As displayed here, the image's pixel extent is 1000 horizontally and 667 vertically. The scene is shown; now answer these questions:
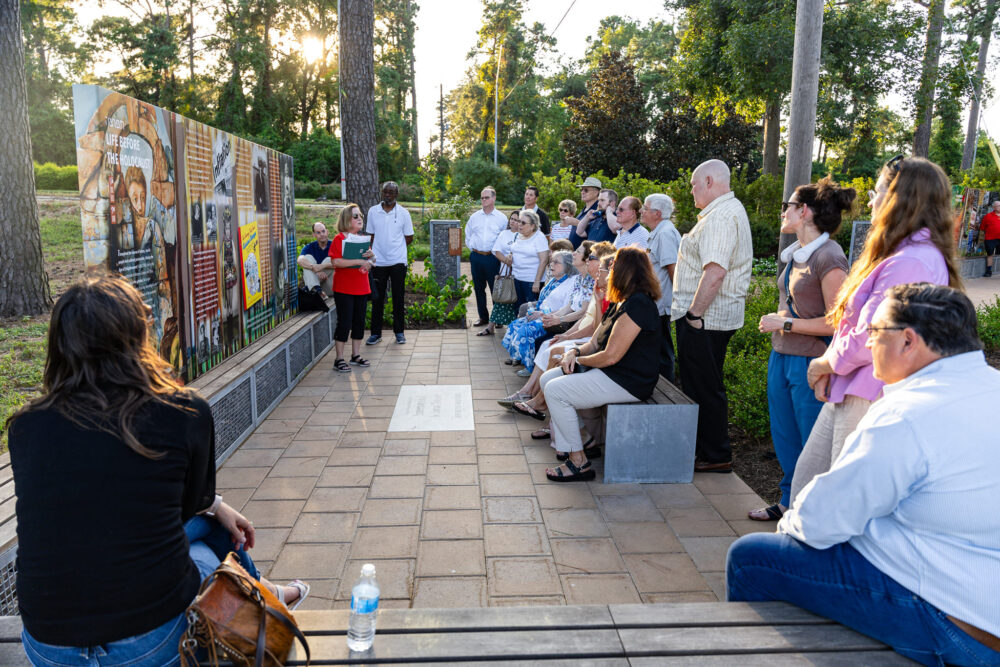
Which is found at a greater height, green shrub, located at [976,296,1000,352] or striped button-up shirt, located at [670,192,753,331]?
striped button-up shirt, located at [670,192,753,331]

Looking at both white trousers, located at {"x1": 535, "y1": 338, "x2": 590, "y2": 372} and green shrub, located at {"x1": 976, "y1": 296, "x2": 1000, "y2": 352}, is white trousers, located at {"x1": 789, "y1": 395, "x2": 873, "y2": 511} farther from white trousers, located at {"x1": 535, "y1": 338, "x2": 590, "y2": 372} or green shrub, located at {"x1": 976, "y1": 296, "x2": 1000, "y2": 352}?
green shrub, located at {"x1": 976, "y1": 296, "x2": 1000, "y2": 352}

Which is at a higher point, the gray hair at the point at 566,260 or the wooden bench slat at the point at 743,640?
the gray hair at the point at 566,260

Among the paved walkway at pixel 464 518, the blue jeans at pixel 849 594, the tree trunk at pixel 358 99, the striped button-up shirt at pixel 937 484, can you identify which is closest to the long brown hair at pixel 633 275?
the paved walkway at pixel 464 518

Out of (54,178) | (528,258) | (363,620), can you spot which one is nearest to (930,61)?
(528,258)

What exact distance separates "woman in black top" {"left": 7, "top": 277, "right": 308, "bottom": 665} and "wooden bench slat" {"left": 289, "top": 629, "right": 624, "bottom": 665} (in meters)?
0.41

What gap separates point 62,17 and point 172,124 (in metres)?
40.0

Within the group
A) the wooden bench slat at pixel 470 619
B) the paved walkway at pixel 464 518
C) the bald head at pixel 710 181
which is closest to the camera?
the wooden bench slat at pixel 470 619

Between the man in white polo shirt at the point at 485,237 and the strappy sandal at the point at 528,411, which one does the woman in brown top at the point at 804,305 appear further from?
the man in white polo shirt at the point at 485,237

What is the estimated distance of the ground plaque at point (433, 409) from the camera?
5.66 m

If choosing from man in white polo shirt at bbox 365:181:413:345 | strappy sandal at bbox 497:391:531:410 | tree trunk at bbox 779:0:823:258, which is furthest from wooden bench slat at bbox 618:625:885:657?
man in white polo shirt at bbox 365:181:413:345

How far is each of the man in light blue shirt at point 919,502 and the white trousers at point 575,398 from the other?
91.3 inches

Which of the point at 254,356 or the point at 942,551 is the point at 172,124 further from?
the point at 942,551

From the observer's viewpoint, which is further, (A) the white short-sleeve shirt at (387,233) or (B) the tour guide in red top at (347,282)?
(A) the white short-sleeve shirt at (387,233)

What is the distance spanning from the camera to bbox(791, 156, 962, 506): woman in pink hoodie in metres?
A: 2.74
